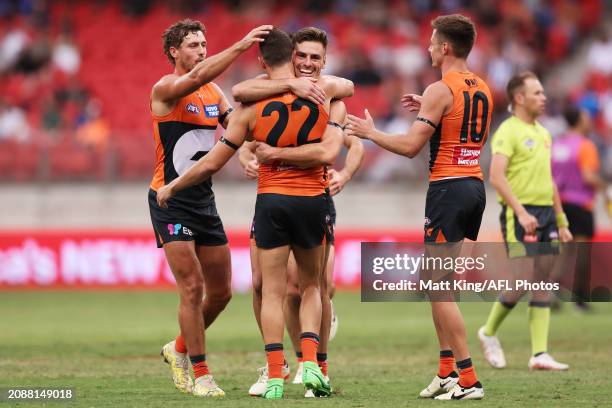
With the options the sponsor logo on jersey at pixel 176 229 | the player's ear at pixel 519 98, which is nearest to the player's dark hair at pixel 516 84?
the player's ear at pixel 519 98

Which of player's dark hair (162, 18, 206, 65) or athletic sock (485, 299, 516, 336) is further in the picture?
athletic sock (485, 299, 516, 336)

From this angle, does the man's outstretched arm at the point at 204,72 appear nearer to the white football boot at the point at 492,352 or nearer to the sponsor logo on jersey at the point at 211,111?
the sponsor logo on jersey at the point at 211,111

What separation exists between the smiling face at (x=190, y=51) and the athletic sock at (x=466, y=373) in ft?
10.8

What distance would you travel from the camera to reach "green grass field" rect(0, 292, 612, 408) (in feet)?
29.3

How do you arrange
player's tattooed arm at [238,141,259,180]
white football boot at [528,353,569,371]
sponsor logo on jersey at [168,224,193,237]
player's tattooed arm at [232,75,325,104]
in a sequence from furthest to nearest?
white football boot at [528,353,569,371] < player's tattooed arm at [238,141,259,180] < sponsor logo on jersey at [168,224,193,237] < player's tattooed arm at [232,75,325,104]

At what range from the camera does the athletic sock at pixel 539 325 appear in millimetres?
11133

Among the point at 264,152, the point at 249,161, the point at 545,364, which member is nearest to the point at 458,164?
the point at 264,152

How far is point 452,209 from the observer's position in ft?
28.7

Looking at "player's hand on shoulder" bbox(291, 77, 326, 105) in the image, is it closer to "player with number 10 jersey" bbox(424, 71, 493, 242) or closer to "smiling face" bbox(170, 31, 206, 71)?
"player with number 10 jersey" bbox(424, 71, 493, 242)

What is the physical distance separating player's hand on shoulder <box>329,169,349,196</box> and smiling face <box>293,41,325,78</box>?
1.16 m

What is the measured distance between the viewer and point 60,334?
14484 mm

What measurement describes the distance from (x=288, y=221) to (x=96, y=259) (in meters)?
13.6

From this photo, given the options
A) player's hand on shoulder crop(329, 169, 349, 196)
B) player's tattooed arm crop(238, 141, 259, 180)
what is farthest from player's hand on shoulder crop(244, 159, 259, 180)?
player's hand on shoulder crop(329, 169, 349, 196)

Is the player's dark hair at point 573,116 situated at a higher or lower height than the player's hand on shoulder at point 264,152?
higher
